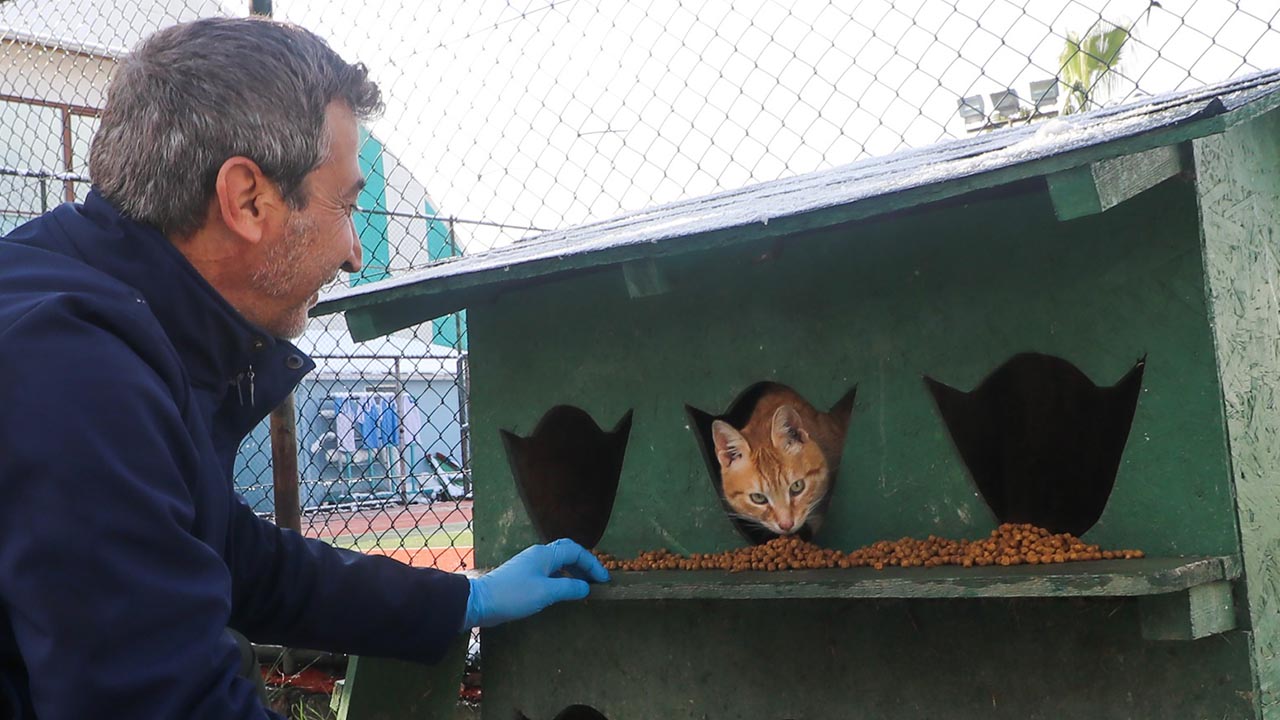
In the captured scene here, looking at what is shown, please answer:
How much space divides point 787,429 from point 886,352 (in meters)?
0.34

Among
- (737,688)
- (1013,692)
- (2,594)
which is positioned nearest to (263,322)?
(2,594)

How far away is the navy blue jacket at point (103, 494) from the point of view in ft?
3.91

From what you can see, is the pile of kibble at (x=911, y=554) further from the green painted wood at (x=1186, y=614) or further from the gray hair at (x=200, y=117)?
the gray hair at (x=200, y=117)

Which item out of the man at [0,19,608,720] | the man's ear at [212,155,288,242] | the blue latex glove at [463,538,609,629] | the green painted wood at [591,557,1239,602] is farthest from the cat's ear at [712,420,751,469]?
the man's ear at [212,155,288,242]

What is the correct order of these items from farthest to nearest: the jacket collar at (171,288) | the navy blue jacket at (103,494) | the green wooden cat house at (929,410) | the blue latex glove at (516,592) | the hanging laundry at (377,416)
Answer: the hanging laundry at (377,416) → the blue latex glove at (516,592) → the green wooden cat house at (929,410) → the jacket collar at (171,288) → the navy blue jacket at (103,494)

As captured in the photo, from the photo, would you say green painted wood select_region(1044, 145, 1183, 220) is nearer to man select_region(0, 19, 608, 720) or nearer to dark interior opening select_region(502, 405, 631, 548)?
man select_region(0, 19, 608, 720)

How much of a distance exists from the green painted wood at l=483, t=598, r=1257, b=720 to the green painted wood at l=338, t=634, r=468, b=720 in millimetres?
303

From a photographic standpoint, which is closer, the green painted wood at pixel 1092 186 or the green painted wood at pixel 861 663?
the green painted wood at pixel 1092 186

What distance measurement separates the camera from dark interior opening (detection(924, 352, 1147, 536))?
3.04 meters

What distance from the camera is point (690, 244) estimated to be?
7.03 feet

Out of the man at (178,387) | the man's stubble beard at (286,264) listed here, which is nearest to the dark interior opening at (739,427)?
the man at (178,387)

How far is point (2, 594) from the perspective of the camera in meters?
1.22

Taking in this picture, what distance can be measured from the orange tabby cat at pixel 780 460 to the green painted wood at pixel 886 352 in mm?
65

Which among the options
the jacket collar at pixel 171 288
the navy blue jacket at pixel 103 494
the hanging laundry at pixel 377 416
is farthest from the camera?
the hanging laundry at pixel 377 416
